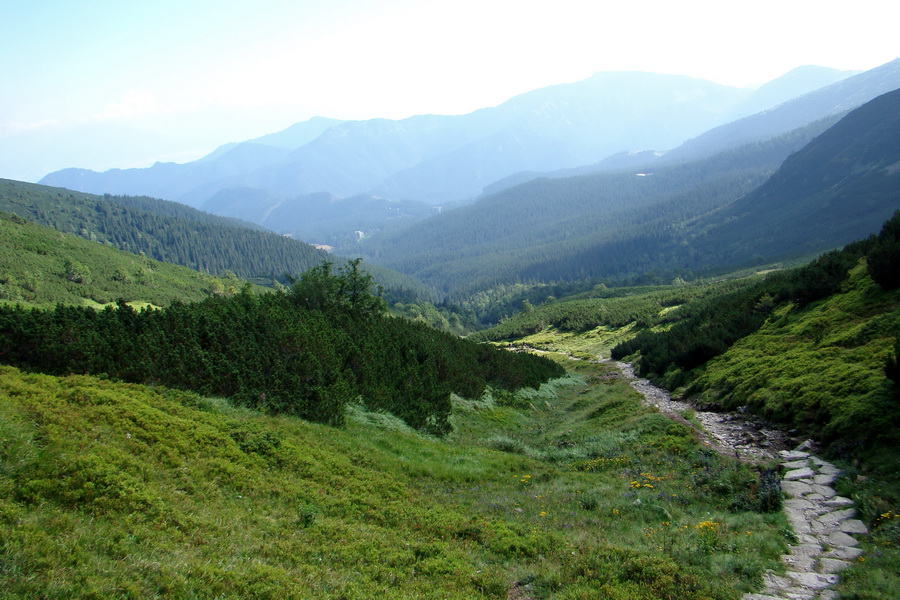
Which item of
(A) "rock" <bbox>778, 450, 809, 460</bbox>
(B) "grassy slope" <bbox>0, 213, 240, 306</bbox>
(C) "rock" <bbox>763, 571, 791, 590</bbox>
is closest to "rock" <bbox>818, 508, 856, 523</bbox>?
(C) "rock" <bbox>763, 571, 791, 590</bbox>

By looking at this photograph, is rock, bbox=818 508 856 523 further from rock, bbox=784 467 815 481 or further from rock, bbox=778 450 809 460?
rock, bbox=778 450 809 460

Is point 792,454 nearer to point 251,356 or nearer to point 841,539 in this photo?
point 841,539

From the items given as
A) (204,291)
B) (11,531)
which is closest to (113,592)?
(11,531)

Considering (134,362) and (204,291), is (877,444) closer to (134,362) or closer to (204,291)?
(134,362)

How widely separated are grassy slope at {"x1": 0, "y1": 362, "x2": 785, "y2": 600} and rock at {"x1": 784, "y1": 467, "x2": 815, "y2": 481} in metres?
1.37

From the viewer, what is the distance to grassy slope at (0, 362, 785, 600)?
306 inches

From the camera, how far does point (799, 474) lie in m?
14.5

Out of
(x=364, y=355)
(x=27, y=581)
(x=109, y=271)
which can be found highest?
(x=109, y=271)

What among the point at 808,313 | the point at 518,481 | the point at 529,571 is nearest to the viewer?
the point at 529,571

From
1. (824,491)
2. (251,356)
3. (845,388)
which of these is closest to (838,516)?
(824,491)

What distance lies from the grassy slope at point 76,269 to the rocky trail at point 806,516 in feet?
436

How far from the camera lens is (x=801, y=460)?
→ 622 inches

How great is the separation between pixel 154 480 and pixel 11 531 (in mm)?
3584

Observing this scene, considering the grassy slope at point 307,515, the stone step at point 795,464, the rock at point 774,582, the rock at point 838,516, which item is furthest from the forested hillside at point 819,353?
the rock at point 774,582
